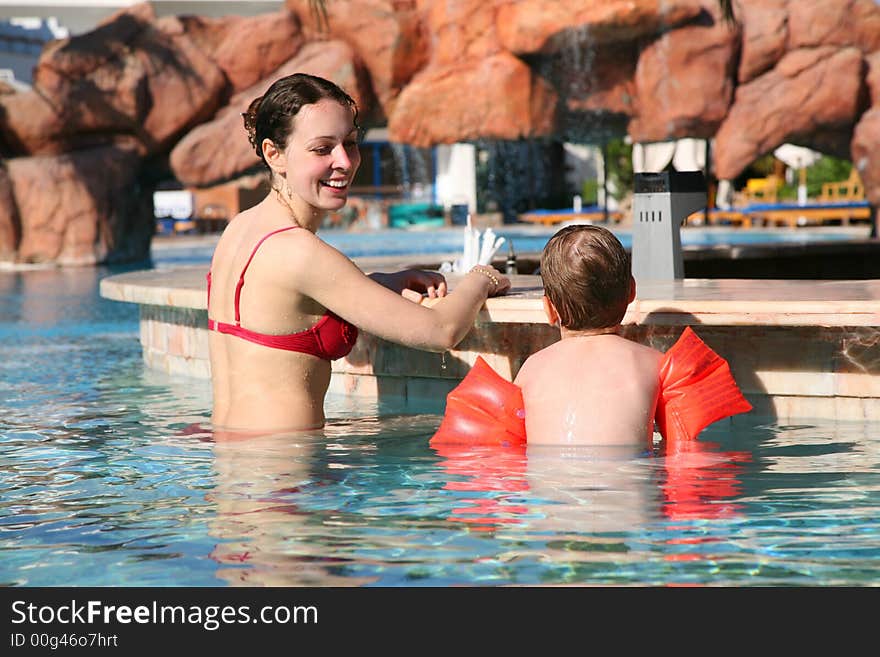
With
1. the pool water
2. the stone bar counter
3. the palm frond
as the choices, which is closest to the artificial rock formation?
the palm frond

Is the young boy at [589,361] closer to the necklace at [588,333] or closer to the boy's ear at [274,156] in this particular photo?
the necklace at [588,333]

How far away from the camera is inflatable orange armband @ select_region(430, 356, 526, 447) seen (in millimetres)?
4066

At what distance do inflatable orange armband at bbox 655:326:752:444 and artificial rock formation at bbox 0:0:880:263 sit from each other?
42.5 feet

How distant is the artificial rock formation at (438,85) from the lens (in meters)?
17.0

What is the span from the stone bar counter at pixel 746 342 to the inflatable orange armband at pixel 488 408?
1.18ft

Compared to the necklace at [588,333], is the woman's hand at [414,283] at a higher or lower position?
higher

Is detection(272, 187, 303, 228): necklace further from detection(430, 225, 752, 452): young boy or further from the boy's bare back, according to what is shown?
the boy's bare back

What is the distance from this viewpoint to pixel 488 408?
13.5ft

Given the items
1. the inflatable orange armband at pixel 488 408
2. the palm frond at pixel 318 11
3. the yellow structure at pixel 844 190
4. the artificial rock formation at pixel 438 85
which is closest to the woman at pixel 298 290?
the inflatable orange armband at pixel 488 408

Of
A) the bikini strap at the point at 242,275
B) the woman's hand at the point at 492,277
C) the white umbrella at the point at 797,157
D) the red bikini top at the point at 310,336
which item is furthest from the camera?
the white umbrella at the point at 797,157

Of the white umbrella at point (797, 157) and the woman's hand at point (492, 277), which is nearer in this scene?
the woman's hand at point (492, 277)

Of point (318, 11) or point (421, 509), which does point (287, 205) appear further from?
point (318, 11)

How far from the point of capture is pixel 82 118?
21.3 meters
